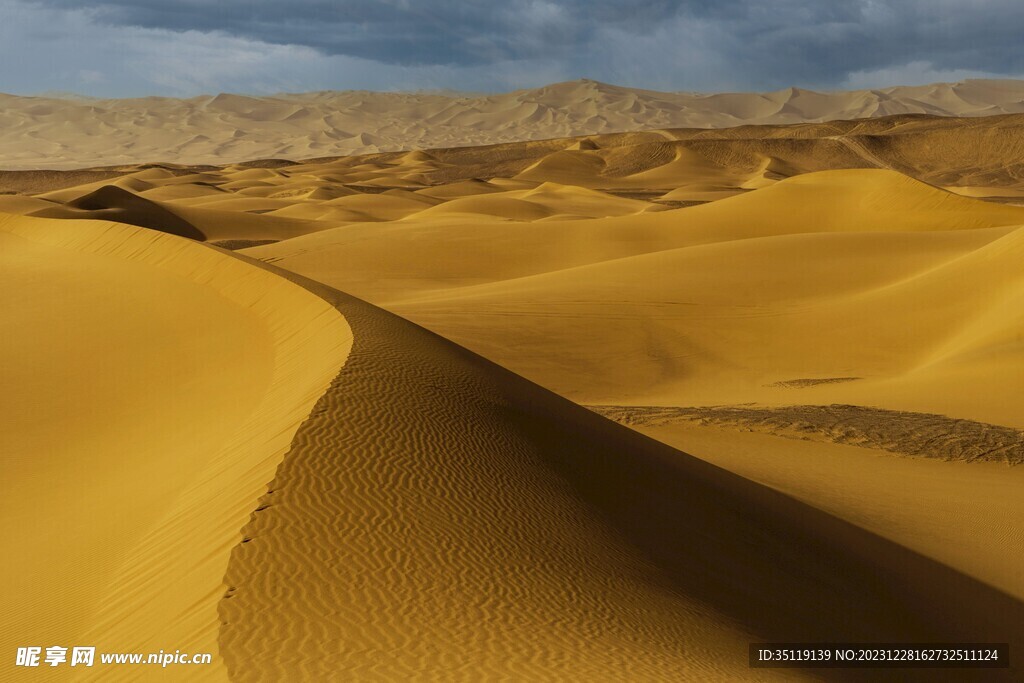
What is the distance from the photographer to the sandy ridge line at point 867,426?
12398 millimetres

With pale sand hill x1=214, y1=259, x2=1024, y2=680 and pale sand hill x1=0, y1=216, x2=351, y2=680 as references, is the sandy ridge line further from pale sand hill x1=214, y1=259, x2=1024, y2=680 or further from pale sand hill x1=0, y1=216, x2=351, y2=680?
pale sand hill x1=0, y1=216, x2=351, y2=680

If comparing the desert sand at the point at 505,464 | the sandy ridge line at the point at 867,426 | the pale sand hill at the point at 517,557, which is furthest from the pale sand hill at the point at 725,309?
the pale sand hill at the point at 517,557

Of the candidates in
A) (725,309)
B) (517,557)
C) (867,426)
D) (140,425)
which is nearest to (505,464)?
(517,557)

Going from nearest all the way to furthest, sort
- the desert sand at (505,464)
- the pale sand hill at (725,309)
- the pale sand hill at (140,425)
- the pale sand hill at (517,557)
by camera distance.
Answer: the pale sand hill at (517,557)
the desert sand at (505,464)
the pale sand hill at (140,425)
the pale sand hill at (725,309)

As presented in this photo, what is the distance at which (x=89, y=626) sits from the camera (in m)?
5.51

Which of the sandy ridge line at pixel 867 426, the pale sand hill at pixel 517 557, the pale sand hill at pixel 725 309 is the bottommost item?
the pale sand hill at pixel 517 557

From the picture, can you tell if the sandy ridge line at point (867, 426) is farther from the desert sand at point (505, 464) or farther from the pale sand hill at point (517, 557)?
the pale sand hill at point (517, 557)

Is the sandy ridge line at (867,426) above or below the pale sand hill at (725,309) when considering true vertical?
below

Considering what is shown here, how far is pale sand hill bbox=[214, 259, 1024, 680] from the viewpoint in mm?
4836

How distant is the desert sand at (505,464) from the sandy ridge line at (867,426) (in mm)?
62

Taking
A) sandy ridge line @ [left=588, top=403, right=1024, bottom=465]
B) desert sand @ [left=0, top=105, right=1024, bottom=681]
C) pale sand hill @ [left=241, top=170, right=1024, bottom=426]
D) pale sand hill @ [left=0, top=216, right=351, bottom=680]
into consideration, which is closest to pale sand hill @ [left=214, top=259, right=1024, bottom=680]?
desert sand @ [left=0, top=105, right=1024, bottom=681]

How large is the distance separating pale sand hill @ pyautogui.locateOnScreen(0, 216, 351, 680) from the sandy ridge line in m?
5.28

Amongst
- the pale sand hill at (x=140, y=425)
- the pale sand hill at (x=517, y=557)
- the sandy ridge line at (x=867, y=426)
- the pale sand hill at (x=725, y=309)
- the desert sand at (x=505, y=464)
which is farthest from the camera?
the pale sand hill at (x=725, y=309)

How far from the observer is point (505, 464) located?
23.5 ft
